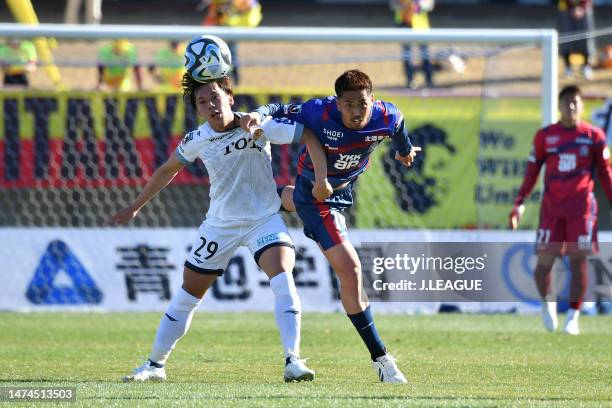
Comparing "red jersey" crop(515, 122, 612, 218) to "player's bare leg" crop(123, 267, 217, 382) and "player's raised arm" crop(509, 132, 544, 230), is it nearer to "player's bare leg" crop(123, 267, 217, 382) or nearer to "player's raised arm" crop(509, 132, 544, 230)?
"player's raised arm" crop(509, 132, 544, 230)

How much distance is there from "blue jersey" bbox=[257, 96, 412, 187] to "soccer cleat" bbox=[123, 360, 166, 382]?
1.84 meters

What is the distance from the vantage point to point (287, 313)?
26.5 ft

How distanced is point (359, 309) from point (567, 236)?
527 cm

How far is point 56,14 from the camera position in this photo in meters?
24.9

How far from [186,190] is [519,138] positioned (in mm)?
4661

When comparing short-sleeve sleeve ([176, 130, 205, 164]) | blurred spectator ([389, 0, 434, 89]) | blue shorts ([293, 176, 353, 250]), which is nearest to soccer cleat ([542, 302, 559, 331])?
blue shorts ([293, 176, 353, 250])

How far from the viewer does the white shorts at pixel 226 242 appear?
8.26m

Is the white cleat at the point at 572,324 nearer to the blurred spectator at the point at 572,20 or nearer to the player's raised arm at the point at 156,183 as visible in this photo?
the player's raised arm at the point at 156,183

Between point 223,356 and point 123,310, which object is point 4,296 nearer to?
point 123,310

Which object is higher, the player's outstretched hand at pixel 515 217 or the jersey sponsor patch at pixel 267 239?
the jersey sponsor patch at pixel 267 239

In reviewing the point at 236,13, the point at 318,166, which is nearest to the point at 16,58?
the point at 236,13

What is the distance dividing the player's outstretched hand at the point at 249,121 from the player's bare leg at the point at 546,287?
228 inches

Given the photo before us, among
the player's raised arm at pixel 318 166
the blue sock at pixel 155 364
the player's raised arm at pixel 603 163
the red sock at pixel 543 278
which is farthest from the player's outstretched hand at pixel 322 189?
the red sock at pixel 543 278

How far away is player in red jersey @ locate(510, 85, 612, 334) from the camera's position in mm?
12617
